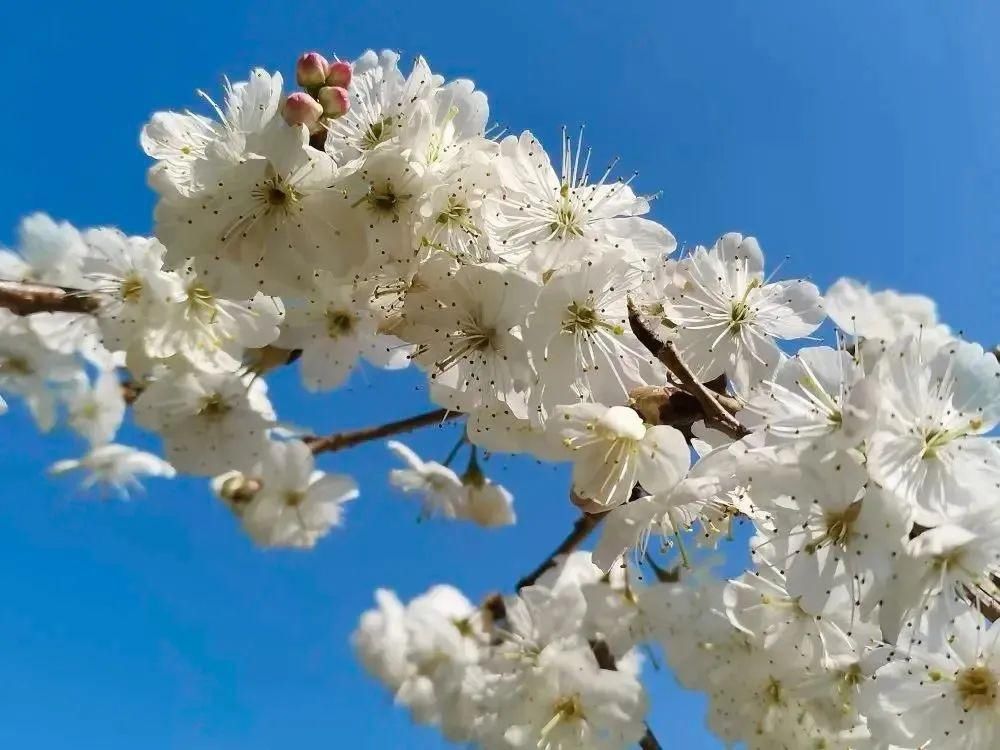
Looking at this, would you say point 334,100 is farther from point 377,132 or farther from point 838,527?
point 838,527

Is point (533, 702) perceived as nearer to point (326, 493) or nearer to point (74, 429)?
point (326, 493)

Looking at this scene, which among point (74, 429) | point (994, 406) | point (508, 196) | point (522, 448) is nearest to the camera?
point (994, 406)

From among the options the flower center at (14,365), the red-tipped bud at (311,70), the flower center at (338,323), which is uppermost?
the flower center at (14,365)

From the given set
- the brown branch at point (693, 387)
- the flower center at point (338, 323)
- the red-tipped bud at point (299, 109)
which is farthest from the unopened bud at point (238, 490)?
the brown branch at point (693, 387)

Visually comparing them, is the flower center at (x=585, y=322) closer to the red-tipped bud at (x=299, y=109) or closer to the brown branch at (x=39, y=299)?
the red-tipped bud at (x=299, y=109)

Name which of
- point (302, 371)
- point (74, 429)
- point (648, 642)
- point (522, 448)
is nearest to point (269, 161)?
point (522, 448)

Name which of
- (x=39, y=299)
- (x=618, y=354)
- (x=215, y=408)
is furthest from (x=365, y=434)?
(x=618, y=354)
